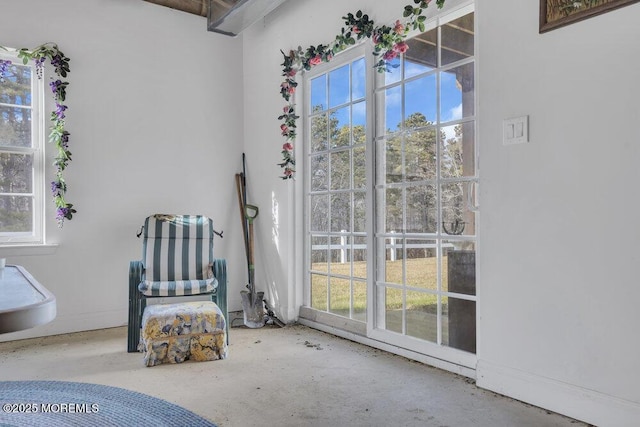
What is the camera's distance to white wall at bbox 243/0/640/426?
6.54ft

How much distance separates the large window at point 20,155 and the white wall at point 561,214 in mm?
3473

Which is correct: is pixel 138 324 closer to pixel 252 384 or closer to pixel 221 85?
pixel 252 384

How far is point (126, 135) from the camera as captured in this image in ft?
13.6

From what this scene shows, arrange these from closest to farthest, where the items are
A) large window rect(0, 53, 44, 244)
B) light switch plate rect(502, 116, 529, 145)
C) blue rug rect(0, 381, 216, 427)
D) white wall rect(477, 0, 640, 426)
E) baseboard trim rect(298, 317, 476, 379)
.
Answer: white wall rect(477, 0, 640, 426), blue rug rect(0, 381, 216, 427), light switch plate rect(502, 116, 529, 145), baseboard trim rect(298, 317, 476, 379), large window rect(0, 53, 44, 244)

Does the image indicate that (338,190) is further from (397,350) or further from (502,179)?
(502,179)

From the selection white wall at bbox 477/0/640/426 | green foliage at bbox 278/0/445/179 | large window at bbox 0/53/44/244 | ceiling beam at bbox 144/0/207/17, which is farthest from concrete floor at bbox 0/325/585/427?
ceiling beam at bbox 144/0/207/17

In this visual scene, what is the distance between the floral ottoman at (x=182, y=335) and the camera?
9.77ft

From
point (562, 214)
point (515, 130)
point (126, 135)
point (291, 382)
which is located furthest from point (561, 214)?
point (126, 135)

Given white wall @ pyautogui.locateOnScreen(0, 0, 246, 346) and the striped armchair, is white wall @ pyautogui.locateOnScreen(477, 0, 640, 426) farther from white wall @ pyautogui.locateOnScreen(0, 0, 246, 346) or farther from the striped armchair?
white wall @ pyautogui.locateOnScreen(0, 0, 246, 346)

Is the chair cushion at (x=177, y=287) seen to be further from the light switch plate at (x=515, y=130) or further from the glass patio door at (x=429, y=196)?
the light switch plate at (x=515, y=130)

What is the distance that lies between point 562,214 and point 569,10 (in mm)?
967

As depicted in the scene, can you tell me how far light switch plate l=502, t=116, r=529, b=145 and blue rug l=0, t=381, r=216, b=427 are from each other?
2044 millimetres

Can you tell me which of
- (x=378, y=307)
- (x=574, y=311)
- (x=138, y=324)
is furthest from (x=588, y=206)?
(x=138, y=324)

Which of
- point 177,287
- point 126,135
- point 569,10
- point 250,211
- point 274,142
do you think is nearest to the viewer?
point 569,10
